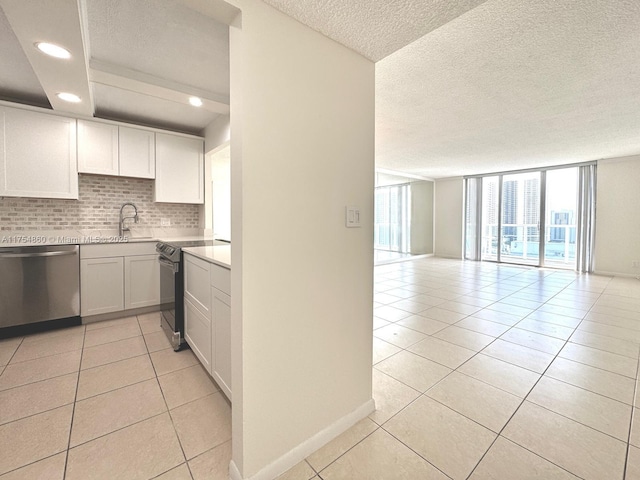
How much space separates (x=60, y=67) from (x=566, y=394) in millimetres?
4193

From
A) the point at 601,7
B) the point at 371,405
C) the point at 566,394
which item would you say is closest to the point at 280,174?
the point at 371,405

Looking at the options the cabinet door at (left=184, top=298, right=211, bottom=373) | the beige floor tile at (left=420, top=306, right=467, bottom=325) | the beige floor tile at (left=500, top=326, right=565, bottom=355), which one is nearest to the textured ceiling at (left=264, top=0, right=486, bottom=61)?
the cabinet door at (left=184, top=298, right=211, bottom=373)

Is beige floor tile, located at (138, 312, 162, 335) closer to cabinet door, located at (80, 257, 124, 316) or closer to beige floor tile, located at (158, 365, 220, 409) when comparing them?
cabinet door, located at (80, 257, 124, 316)

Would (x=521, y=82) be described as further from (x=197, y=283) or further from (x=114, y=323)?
(x=114, y=323)

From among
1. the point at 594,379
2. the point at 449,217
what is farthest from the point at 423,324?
the point at 449,217

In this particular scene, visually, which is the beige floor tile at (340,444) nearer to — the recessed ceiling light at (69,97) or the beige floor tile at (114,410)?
the beige floor tile at (114,410)

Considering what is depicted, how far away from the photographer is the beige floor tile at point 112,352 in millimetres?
2389

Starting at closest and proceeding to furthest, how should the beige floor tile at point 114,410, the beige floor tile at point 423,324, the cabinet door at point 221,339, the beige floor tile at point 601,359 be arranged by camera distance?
the beige floor tile at point 114,410, the cabinet door at point 221,339, the beige floor tile at point 601,359, the beige floor tile at point 423,324

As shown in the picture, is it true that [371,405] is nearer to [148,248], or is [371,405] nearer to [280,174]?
[280,174]

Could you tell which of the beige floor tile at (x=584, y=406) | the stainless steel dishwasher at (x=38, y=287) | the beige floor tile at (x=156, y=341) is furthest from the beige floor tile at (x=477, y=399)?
the stainless steel dishwasher at (x=38, y=287)

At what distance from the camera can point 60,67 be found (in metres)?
2.12

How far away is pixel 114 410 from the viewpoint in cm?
179

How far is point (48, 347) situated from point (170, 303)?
1.14m

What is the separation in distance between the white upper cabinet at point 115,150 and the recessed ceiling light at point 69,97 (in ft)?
1.77
